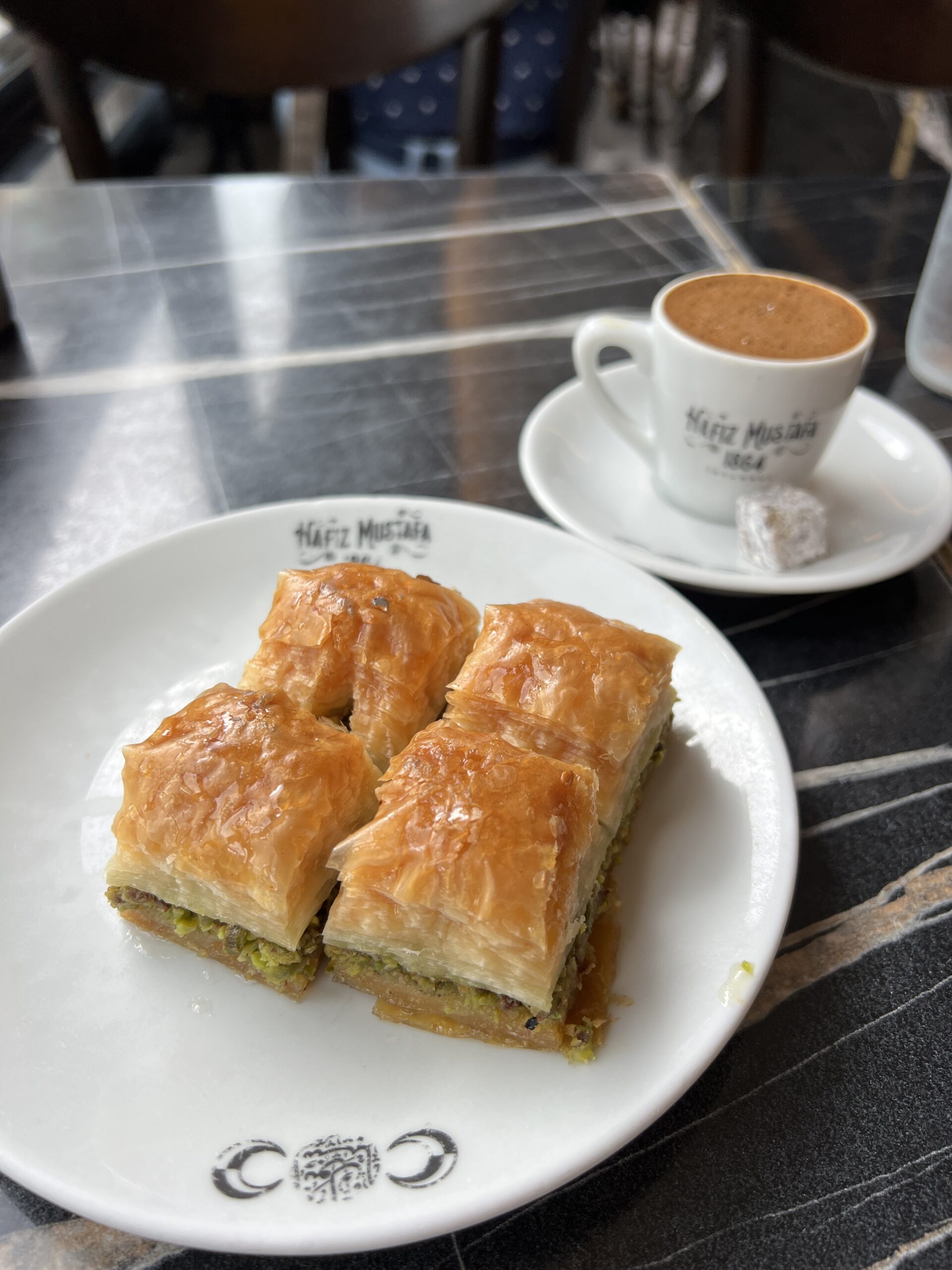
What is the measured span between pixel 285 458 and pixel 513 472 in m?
0.41

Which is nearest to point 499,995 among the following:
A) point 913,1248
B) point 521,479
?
point 913,1248

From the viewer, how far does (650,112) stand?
213 inches

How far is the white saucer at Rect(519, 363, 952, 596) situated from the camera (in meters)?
1.41

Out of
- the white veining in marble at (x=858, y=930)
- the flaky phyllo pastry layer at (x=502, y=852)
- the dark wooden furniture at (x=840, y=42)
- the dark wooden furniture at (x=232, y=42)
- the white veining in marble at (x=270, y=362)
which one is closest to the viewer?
the flaky phyllo pastry layer at (x=502, y=852)

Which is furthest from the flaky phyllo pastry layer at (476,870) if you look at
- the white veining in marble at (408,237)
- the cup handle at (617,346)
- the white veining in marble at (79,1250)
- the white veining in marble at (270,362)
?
the white veining in marble at (408,237)

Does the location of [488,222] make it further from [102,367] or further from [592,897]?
[592,897]

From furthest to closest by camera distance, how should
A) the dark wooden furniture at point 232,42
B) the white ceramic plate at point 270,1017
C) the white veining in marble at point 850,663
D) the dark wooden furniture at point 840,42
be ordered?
the dark wooden furniture at point 840,42
the dark wooden furniture at point 232,42
the white veining in marble at point 850,663
the white ceramic plate at point 270,1017

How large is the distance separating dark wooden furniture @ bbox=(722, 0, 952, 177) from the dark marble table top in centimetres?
56

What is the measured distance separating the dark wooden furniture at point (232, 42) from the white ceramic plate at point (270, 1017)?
186 cm

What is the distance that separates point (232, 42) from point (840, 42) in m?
Answer: 1.69

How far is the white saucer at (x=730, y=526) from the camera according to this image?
4.62ft

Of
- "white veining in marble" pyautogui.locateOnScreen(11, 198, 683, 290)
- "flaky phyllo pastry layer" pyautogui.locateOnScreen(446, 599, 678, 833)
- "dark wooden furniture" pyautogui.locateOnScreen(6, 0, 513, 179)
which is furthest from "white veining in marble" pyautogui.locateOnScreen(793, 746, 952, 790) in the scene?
"dark wooden furniture" pyautogui.locateOnScreen(6, 0, 513, 179)

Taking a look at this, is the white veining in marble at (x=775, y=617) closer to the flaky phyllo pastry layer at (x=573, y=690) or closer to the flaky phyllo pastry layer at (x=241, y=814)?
the flaky phyllo pastry layer at (x=573, y=690)

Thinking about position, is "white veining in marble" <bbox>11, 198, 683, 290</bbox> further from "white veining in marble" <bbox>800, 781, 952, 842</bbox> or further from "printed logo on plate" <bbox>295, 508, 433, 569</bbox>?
"white veining in marble" <bbox>800, 781, 952, 842</bbox>
